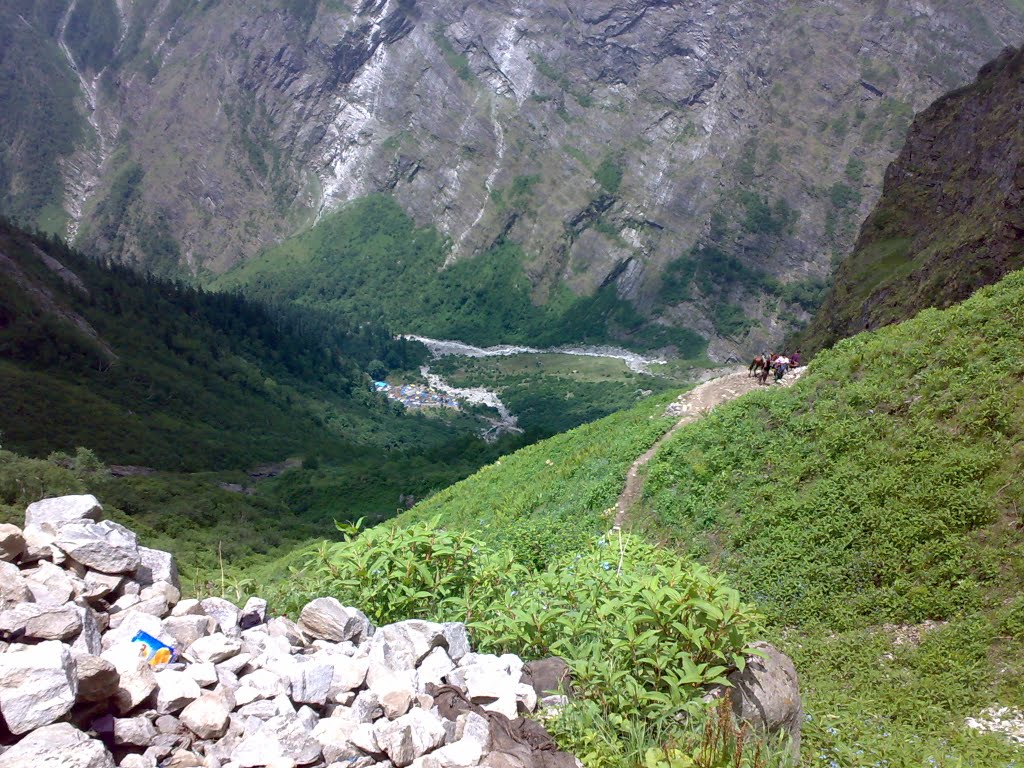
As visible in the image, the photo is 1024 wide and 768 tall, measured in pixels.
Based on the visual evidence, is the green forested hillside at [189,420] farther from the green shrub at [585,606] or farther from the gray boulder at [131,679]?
the gray boulder at [131,679]

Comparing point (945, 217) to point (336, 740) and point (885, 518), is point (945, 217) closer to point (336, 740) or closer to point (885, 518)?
point (885, 518)

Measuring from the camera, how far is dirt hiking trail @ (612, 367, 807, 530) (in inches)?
651

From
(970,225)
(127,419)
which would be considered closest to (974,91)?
(970,225)

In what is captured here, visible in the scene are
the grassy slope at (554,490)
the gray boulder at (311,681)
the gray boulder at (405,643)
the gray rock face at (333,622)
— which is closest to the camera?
the gray boulder at (311,681)

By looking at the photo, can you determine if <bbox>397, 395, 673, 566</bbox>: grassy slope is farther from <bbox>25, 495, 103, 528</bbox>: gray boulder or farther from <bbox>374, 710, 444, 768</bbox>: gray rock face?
<bbox>25, 495, 103, 528</bbox>: gray boulder

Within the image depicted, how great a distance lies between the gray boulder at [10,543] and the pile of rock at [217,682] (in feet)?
0.06

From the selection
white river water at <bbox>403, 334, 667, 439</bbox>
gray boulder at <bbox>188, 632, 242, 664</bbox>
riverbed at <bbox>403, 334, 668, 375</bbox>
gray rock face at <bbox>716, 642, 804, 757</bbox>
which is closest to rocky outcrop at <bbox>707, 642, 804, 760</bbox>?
gray rock face at <bbox>716, 642, 804, 757</bbox>

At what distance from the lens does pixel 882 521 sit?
1152cm

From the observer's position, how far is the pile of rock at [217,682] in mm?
5367

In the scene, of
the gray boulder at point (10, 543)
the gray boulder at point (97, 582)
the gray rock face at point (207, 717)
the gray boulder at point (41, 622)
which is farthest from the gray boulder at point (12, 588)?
the gray rock face at point (207, 717)

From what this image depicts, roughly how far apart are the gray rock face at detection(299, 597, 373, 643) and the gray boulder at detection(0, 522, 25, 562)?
9.05 feet

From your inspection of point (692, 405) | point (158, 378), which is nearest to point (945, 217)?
point (692, 405)

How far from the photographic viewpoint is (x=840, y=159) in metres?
154

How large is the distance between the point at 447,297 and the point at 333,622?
181487 mm
